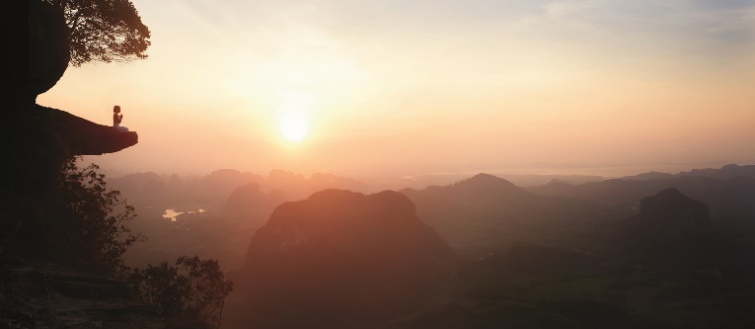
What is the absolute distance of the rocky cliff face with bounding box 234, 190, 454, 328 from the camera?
8238 centimetres

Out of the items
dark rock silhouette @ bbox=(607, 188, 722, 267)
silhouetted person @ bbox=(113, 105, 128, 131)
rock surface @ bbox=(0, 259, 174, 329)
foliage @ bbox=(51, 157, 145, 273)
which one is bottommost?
dark rock silhouette @ bbox=(607, 188, 722, 267)

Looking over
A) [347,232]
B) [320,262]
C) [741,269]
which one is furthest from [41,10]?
[741,269]

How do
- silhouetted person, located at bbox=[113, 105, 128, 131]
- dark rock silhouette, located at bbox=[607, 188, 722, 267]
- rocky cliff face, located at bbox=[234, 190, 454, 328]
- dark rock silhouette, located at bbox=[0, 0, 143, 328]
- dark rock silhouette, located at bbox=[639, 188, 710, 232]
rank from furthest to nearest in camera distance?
dark rock silhouette, located at bbox=[639, 188, 710, 232] → dark rock silhouette, located at bbox=[607, 188, 722, 267] → rocky cliff face, located at bbox=[234, 190, 454, 328] → silhouetted person, located at bbox=[113, 105, 128, 131] → dark rock silhouette, located at bbox=[0, 0, 143, 328]

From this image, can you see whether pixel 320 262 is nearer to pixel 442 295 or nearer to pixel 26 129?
pixel 442 295

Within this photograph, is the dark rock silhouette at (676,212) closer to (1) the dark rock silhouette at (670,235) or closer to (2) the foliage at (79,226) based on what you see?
(1) the dark rock silhouette at (670,235)

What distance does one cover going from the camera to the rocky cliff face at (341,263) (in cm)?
8238

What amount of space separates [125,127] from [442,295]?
248 feet

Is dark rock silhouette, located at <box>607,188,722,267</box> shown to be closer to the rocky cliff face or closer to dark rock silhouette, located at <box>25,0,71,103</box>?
the rocky cliff face

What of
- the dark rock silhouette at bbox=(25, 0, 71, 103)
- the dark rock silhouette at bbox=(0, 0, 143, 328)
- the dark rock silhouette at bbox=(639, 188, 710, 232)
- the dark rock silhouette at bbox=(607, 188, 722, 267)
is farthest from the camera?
the dark rock silhouette at bbox=(639, 188, 710, 232)

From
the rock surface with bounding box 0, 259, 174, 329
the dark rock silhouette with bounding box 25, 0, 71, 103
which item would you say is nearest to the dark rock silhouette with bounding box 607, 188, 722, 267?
the rock surface with bounding box 0, 259, 174, 329

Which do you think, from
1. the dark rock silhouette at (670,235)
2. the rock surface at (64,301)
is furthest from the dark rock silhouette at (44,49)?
the dark rock silhouette at (670,235)

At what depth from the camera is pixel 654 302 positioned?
8612cm

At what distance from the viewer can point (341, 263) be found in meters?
97.4

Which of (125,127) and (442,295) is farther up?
(125,127)
